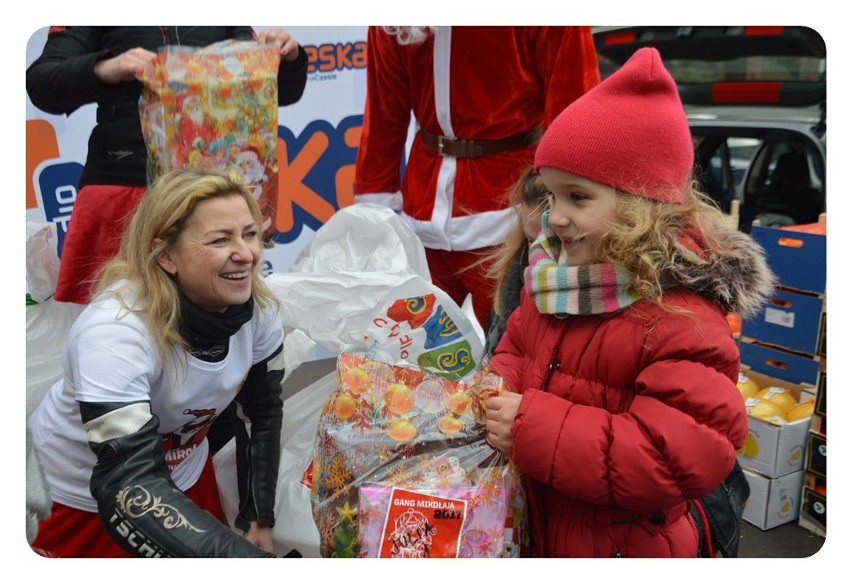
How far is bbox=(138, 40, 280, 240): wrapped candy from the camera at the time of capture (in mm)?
2049

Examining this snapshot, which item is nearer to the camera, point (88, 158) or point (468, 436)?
point (468, 436)

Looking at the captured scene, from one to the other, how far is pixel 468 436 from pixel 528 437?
148mm

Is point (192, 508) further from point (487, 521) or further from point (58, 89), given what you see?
point (58, 89)

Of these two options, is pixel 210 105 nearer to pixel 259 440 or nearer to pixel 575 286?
pixel 259 440

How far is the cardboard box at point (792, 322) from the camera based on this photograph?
2791mm

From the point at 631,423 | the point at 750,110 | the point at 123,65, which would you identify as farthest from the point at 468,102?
the point at 750,110

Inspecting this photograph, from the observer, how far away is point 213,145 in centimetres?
208

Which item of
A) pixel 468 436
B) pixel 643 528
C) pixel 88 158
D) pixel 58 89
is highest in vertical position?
pixel 58 89

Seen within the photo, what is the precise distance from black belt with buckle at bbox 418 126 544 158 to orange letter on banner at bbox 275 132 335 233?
920mm

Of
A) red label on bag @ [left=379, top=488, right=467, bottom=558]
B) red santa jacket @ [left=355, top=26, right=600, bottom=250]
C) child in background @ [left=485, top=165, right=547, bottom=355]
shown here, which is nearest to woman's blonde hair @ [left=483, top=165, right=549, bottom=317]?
child in background @ [left=485, top=165, right=547, bottom=355]

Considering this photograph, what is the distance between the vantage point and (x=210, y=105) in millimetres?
2059

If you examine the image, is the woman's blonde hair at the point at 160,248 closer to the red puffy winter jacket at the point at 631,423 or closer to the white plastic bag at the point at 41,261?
the red puffy winter jacket at the point at 631,423

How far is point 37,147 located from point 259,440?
1396 mm

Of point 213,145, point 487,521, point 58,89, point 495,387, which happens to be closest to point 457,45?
point 213,145
